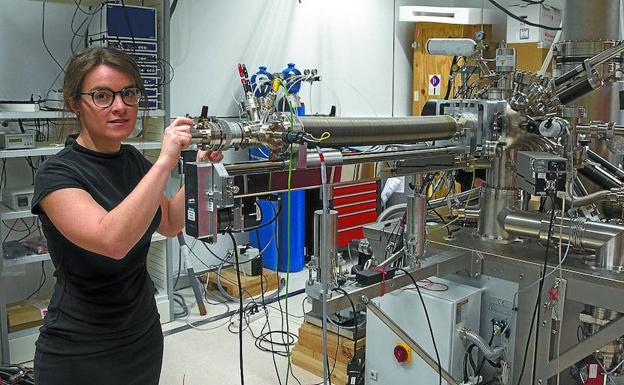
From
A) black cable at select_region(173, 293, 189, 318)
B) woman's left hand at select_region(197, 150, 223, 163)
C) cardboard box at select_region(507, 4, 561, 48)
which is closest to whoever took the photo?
woman's left hand at select_region(197, 150, 223, 163)

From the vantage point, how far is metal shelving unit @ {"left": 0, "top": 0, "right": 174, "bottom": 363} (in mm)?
2949

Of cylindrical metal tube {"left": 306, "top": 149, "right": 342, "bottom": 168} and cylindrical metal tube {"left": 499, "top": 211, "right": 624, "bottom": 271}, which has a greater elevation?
cylindrical metal tube {"left": 306, "top": 149, "right": 342, "bottom": 168}

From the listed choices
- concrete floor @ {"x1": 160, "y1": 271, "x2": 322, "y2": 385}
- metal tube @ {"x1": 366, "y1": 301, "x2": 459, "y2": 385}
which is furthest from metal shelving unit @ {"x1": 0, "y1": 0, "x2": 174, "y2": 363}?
metal tube @ {"x1": 366, "y1": 301, "x2": 459, "y2": 385}

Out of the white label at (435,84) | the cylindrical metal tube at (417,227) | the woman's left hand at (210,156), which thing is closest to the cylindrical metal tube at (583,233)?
the cylindrical metal tube at (417,227)

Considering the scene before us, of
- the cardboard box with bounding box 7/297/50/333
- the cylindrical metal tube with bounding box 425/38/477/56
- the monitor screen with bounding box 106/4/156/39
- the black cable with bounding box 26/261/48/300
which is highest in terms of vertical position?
the monitor screen with bounding box 106/4/156/39

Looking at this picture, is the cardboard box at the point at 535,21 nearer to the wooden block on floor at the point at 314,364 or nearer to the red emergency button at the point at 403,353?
the wooden block on floor at the point at 314,364

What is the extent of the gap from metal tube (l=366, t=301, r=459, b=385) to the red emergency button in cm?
14

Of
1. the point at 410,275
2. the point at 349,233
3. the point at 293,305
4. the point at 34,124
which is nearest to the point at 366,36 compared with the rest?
the point at 349,233

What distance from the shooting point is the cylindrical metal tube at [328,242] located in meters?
1.51

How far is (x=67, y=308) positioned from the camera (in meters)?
1.42

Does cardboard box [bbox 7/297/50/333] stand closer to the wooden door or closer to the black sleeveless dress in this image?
the black sleeveless dress

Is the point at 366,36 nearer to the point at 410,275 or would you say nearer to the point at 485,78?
the point at 485,78

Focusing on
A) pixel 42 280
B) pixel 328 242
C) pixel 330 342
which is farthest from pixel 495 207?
pixel 42 280

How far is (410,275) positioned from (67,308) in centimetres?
100
